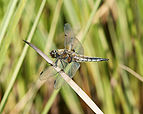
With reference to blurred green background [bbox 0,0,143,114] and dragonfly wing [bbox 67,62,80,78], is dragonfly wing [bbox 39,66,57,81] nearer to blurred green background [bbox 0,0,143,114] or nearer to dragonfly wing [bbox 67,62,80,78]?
dragonfly wing [bbox 67,62,80,78]

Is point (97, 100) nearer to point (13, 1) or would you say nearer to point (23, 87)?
point (23, 87)

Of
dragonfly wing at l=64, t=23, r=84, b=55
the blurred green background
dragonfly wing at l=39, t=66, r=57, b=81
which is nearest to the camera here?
dragonfly wing at l=39, t=66, r=57, b=81

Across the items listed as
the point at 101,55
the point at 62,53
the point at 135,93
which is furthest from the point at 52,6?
the point at 135,93

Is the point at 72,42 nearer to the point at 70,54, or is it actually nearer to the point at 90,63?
the point at 70,54

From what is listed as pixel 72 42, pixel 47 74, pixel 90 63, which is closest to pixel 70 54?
pixel 72 42

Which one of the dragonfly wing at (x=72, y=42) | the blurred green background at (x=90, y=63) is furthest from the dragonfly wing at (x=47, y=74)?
the blurred green background at (x=90, y=63)

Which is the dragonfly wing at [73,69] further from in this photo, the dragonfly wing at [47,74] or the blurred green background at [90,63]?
the blurred green background at [90,63]

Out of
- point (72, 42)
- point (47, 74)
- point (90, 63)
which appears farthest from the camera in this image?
point (90, 63)

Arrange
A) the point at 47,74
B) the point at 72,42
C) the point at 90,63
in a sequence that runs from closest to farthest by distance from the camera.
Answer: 1. the point at 47,74
2. the point at 72,42
3. the point at 90,63

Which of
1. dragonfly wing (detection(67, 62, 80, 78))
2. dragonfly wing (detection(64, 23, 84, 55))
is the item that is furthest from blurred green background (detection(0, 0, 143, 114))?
dragonfly wing (detection(67, 62, 80, 78))

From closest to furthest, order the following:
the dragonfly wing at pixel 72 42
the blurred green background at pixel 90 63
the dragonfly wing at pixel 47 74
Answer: the dragonfly wing at pixel 47 74, the dragonfly wing at pixel 72 42, the blurred green background at pixel 90 63

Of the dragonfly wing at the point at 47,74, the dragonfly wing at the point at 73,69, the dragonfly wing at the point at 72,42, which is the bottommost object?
the dragonfly wing at the point at 73,69

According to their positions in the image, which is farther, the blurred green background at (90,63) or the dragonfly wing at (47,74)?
the blurred green background at (90,63)
